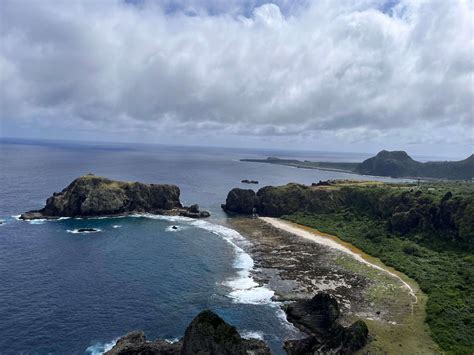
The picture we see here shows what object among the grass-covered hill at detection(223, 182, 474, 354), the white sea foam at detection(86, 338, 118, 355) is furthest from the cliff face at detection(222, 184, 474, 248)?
the white sea foam at detection(86, 338, 118, 355)

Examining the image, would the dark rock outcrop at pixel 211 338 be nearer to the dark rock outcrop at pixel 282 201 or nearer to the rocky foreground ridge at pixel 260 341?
the rocky foreground ridge at pixel 260 341

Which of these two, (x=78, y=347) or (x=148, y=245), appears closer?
(x=78, y=347)

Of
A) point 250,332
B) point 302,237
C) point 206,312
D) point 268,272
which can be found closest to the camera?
point 206,312

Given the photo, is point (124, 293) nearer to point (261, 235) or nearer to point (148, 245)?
point (148, 245)

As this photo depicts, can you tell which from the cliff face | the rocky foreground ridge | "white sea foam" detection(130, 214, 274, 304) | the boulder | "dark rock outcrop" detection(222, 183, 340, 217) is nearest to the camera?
the boulder

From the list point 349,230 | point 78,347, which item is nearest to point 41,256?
point 78,347

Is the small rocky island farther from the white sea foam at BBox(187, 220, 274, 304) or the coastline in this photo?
the white sea foam at BBox(187, 220, 274, 304)
